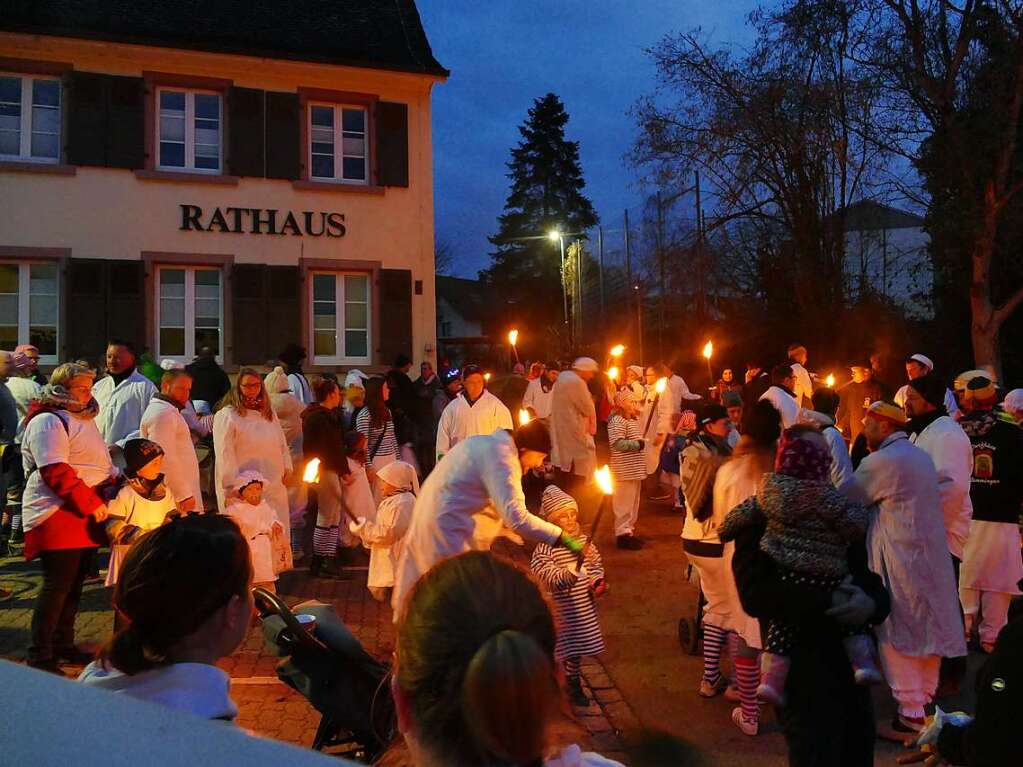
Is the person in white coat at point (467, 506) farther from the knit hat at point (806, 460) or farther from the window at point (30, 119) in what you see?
the window at point (30, 119)

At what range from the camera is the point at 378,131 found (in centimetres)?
1803

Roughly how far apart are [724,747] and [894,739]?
3.31 feet

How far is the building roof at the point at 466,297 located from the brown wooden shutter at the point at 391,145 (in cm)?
4954

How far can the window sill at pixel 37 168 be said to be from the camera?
1602 centimetres

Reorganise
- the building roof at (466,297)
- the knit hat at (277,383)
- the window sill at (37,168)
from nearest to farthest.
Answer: the knit hat at (277,383) < the window sill at (37,168) < the building roof at (466,297)

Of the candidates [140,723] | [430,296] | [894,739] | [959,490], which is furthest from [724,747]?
[430,296]

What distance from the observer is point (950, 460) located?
6.04 m

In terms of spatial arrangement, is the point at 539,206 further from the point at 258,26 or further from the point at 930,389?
the point at 930,389

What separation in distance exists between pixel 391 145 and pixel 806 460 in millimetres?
15715

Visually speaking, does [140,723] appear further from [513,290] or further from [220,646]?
[513,290]

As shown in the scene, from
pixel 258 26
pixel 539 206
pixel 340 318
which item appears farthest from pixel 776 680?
pixel 539 206

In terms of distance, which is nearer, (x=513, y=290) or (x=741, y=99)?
(x=741, y=99)

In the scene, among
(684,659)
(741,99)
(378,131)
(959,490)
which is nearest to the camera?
(959,490)

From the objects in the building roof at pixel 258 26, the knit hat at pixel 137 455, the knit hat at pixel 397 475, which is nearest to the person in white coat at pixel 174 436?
the knit hat at pixel 137 455
